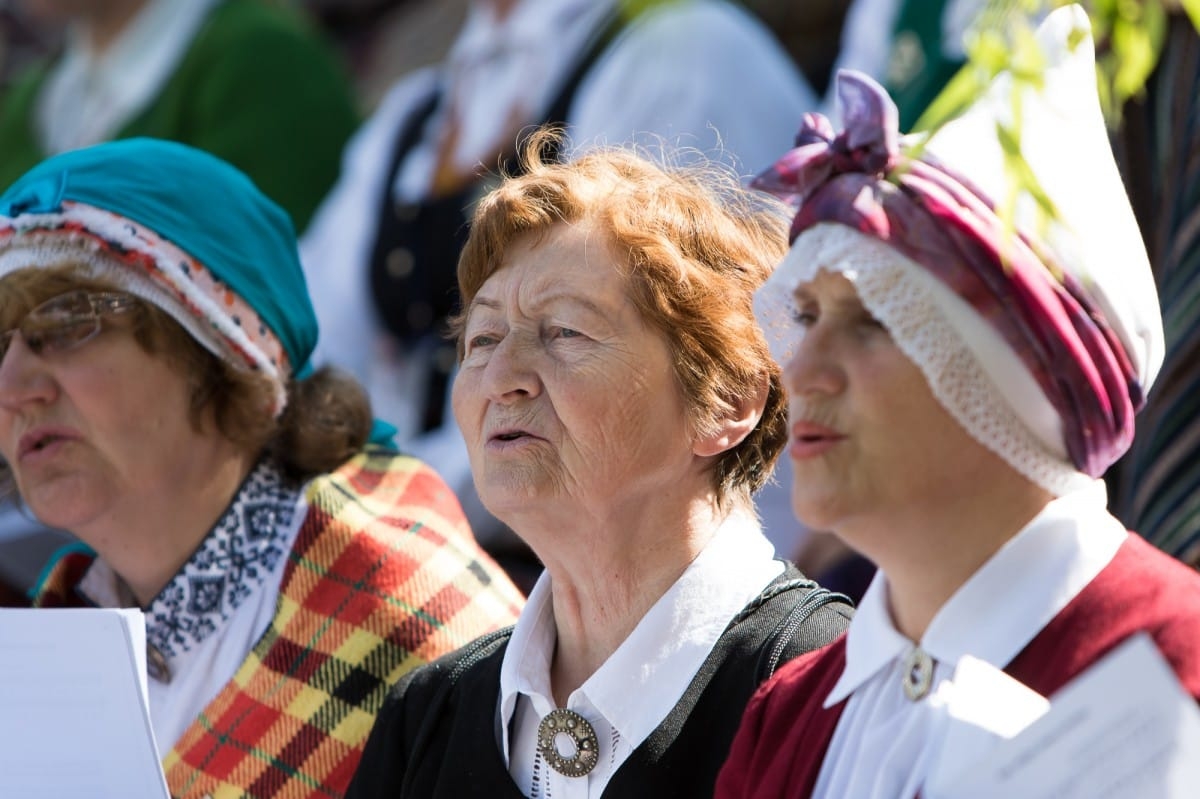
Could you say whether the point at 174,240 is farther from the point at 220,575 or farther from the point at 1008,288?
the point at 1008,288

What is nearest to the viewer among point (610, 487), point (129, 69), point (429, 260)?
point (610, 487)

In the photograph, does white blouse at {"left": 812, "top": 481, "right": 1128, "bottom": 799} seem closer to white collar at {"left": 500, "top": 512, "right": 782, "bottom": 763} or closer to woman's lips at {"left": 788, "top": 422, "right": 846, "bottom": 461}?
woman's lips at {"left": 788, "top": 422, "right": 846, "bottom": 461}

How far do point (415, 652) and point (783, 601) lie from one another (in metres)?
0.79

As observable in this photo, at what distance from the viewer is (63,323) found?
10.6 ft

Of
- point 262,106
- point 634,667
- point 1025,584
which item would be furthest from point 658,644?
point 262,106

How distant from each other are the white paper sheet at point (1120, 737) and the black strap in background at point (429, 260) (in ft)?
11.5

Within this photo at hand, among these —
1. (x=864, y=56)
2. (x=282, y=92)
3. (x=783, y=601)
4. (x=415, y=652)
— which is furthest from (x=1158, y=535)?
(x=282, y=92)

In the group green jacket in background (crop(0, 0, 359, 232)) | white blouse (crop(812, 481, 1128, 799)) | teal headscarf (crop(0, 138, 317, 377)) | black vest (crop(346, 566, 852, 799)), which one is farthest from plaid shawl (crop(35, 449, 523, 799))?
green jacket in background (crop(0, 0, 359, 232))

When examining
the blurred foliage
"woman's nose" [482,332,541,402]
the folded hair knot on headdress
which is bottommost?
"woman's nose" [482,332,541,402]

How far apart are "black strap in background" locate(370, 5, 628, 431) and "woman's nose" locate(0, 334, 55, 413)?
1760 millimetres

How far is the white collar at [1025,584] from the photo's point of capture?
1787mm

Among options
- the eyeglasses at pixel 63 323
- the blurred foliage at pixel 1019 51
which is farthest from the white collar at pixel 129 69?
the blurred foliage at pixel 1019 51

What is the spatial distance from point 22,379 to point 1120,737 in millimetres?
2305

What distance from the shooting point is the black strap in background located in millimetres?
4906
